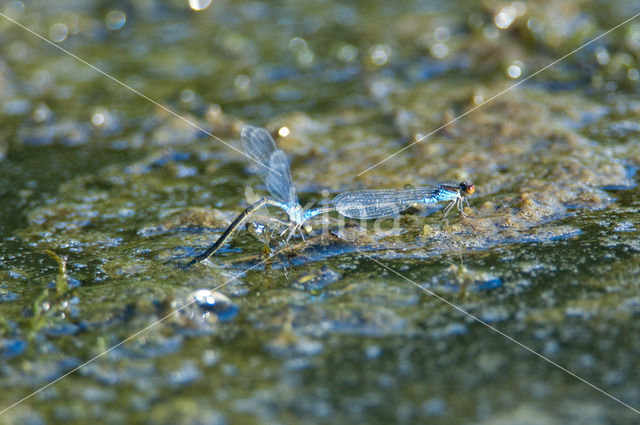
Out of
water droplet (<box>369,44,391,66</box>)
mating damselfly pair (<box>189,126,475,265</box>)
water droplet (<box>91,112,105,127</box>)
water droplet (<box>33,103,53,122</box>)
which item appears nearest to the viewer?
mating damselfly pair (<box>189,126,475,265</box>)

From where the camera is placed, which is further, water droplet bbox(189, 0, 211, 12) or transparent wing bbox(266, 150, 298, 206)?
water droplet bbox(189, 0, 211, 12)

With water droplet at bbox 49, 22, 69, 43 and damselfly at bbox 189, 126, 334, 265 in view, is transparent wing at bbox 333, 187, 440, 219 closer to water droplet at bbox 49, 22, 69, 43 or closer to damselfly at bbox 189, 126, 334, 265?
damselfly at bbox 189, 126, 334, 265

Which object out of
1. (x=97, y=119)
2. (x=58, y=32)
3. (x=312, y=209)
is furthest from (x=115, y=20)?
(x=312, y=209)

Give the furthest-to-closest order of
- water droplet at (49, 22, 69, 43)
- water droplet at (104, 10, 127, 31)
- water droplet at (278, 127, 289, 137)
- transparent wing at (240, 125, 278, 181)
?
water droplet at (104, 10, 127, 31) → water droplet at (49, 22, 69, 43) → water droplet at (278, 127, 289, 137) → transparent wing at (240, 125, 278, 181)

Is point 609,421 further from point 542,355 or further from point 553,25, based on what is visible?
point 553,25

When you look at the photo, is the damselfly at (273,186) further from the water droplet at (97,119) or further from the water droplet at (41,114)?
the water droplet at (41,114)

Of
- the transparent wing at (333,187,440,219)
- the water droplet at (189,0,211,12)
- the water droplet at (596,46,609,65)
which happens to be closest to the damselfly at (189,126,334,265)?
the transparent wing at (333,187,440,219)

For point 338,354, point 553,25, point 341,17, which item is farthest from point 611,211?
point 341,17

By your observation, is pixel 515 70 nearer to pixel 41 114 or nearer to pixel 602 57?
pixel 602 57
